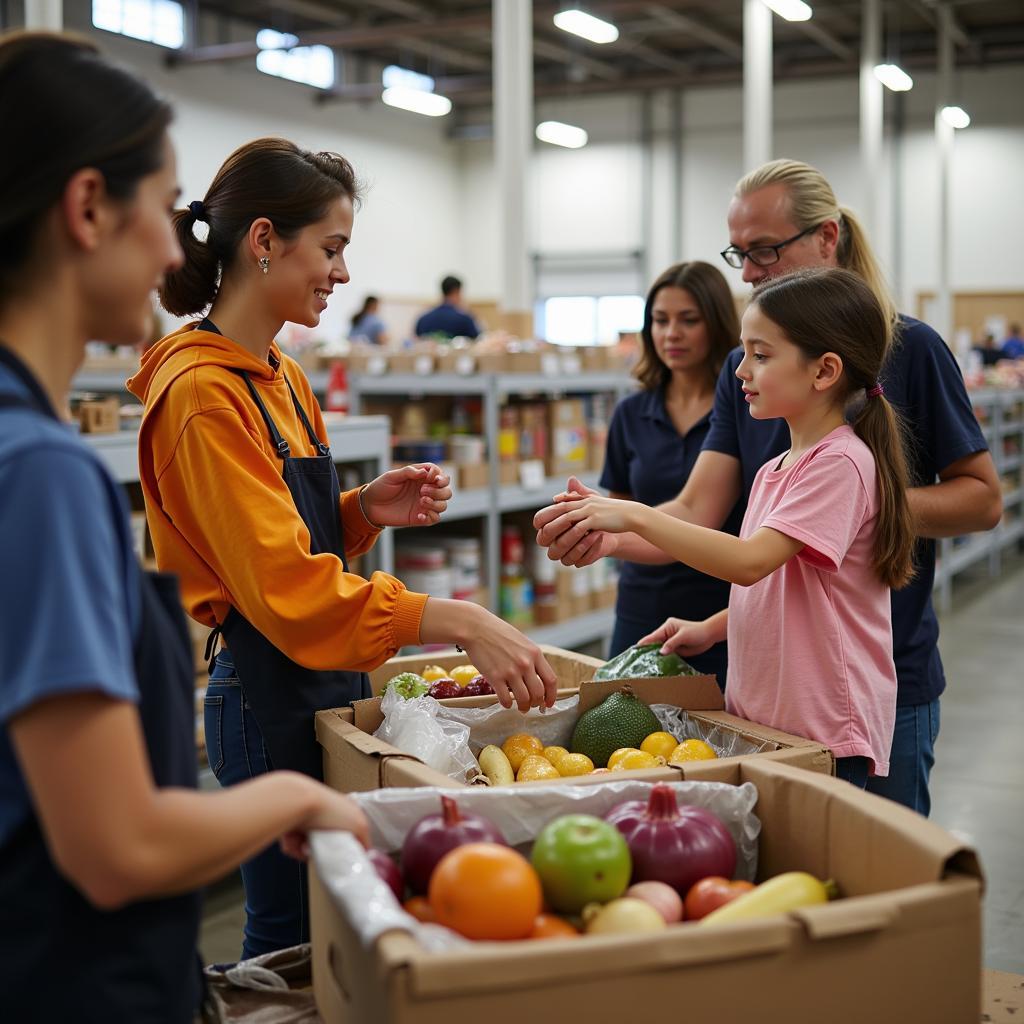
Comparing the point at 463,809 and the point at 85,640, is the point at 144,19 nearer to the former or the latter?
the point at 463,809

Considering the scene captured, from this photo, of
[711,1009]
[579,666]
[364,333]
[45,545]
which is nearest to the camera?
[45,545]

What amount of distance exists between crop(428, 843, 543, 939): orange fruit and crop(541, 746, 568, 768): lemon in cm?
63

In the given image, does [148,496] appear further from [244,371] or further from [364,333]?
[364,333]

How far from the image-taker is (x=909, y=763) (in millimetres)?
1900

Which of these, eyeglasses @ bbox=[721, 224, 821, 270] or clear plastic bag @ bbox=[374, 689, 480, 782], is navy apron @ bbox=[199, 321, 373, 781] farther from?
eyeglasses @ bbox=[721, 224, 821, 270]

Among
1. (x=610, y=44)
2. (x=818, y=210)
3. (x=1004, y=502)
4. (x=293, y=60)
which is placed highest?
(x=610, y=44)

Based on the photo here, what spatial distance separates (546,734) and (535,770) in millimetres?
170

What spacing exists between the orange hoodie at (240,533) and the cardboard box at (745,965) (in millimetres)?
382

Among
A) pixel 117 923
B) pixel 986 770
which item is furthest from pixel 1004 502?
pixel 117 923

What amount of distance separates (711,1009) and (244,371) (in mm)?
1076

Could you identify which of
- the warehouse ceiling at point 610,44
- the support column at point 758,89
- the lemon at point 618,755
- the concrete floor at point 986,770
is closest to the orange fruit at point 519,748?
the lemon at point 618,755

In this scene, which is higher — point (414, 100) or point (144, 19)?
point (144, 19)

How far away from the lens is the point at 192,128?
14.5m

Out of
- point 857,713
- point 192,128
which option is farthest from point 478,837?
point 192,128
